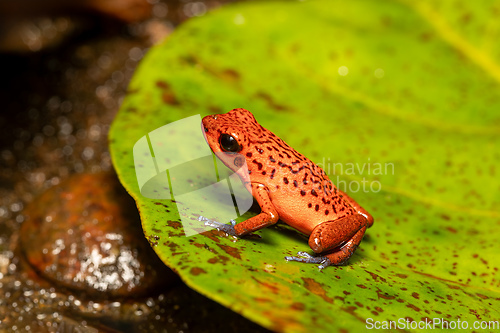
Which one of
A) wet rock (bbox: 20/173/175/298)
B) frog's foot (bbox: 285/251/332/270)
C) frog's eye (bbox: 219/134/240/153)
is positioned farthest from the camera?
wet rock (bbox: 20/173/175/298)

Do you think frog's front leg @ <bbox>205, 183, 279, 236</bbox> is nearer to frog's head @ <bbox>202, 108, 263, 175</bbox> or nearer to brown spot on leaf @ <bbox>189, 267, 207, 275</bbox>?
frog's head @ <bbox>202, 108, 263, 175</bbox>

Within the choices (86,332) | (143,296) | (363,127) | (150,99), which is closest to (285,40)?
(363,127)

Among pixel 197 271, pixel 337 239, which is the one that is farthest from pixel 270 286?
pixel 337 239

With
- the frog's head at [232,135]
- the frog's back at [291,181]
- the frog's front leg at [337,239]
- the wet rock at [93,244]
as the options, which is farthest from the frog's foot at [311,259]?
the wet rock at [93,244]

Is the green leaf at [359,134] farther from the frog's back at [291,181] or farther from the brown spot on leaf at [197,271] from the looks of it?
the frog's back at [291,181]

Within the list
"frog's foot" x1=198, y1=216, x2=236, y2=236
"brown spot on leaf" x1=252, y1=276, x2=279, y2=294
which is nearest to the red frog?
"frog's foot" x1=198, y1=216, x2=236, y2=236

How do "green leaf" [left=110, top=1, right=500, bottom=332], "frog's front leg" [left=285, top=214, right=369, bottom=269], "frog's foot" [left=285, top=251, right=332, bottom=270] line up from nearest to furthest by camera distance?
"green leaf" [left=110, top=1, right=500, bottom=332] → "frog's foot" [left=285, top=251, right=332, bottom=270] → "frog's front leg" [left=285, top=214, right=369, bottom=269]
